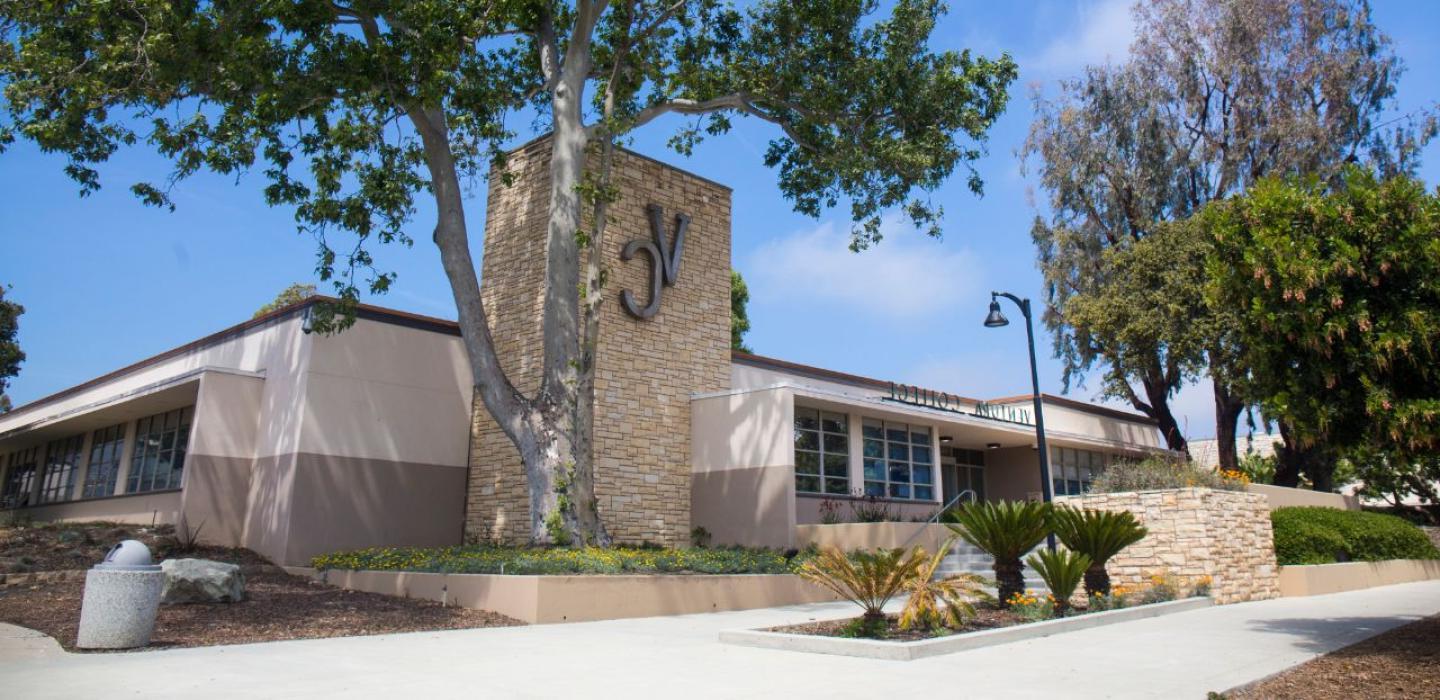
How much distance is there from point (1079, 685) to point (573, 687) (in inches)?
146

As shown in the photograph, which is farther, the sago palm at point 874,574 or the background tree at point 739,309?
the background tree at point 739,309

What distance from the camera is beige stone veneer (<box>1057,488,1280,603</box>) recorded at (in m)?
14.4

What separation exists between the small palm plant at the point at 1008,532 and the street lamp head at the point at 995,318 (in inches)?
282

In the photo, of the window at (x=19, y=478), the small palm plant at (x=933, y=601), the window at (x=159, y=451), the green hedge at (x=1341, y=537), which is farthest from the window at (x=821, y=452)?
the window at (x=19, y=478)

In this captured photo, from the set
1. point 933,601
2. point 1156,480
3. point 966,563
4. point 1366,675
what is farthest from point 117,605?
point 1156,480

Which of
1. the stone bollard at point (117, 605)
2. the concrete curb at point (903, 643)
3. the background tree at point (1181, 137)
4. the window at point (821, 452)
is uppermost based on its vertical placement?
the background tree at point (1181, 137)

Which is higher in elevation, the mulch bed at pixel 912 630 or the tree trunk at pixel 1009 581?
the tree trunk at pixel 1009 581

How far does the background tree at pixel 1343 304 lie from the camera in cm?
834

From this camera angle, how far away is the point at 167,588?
11.2 m

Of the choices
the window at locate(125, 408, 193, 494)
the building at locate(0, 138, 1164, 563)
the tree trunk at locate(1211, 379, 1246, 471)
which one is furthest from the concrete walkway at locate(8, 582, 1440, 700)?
the tree trunk at locate(1211, 379, 1246, 471)

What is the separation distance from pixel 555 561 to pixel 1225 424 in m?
23.2

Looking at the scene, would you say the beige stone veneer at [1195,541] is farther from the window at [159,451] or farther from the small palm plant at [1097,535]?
the window at [159,451]

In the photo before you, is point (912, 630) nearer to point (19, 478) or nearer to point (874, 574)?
point (874, 574)

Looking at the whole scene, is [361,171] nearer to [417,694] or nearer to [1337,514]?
[417,694]
